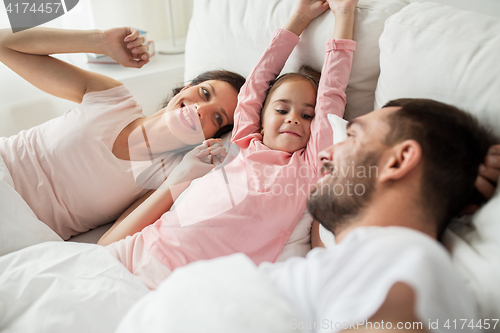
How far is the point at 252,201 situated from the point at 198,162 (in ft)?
0.85

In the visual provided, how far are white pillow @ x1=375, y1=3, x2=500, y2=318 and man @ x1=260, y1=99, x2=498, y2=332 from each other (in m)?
0.05

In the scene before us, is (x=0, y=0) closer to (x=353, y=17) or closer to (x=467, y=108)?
(x=353, y=17)

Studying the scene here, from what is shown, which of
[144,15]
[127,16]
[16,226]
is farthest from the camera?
[144,15]

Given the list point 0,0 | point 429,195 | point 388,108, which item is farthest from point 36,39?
point 429,195

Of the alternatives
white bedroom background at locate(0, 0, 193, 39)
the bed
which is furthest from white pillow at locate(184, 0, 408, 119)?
white bedroom background at locate(0, 0, 193, 39)

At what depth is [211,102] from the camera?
4.28 ft

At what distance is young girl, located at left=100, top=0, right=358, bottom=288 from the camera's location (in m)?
0.94

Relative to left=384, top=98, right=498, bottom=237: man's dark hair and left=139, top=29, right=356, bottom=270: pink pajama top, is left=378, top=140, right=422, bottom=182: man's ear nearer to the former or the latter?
left=384, top=98, right=498, bottom=237: man's dark hair

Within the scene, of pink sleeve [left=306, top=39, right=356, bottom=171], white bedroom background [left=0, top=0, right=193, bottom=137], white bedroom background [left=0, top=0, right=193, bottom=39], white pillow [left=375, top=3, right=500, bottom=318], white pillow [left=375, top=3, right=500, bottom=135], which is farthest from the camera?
white bedroom background [left=0, top=0, right=193, bottom=39]

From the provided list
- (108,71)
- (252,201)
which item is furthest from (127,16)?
(252,201)

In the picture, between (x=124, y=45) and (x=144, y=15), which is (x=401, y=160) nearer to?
(x=124, y=45)

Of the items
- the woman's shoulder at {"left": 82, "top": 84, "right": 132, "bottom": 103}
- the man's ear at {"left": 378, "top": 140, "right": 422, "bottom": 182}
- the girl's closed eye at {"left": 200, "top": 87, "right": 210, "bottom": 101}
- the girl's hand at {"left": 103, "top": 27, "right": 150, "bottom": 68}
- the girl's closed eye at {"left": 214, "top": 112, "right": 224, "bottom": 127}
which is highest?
the girl's hand at {"left": 103, "top": 27, "right": 150, "bottom": 68}

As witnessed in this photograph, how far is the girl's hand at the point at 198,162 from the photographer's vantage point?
3.66 ft

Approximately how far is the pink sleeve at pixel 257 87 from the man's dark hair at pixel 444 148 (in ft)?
1.99
